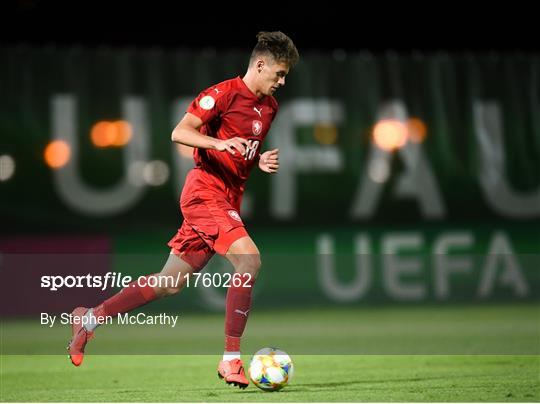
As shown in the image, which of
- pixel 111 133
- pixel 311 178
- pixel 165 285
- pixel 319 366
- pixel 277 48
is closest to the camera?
pixel 277 48

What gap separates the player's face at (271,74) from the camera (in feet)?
19.5

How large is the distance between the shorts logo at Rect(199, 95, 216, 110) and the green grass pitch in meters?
A: 1.48

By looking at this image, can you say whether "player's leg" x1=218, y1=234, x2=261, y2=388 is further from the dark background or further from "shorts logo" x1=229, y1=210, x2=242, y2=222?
the dark background

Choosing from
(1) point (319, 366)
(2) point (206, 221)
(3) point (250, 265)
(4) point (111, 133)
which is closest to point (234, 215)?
(2) point (206, 221)

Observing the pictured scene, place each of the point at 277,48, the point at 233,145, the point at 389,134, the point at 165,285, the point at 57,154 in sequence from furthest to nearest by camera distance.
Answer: the point at 389,134 → the point at 57,154 → the point at 165,285 → the point at 277,48 → the point at 233,145

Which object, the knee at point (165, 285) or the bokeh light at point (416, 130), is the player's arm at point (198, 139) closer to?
the knee at point (165, 285)

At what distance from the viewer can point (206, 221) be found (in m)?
5.93

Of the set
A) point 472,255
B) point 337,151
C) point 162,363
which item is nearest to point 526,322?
point 472,255

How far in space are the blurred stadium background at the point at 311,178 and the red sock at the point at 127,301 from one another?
427 centimetres

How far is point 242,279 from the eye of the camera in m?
5.73

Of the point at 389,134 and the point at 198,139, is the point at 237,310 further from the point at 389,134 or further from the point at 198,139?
the point at 389,134

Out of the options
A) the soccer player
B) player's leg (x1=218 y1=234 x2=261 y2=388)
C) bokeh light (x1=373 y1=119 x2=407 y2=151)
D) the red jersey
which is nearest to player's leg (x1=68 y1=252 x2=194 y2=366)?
the soccer player

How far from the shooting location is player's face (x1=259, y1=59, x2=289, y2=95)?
5.93 metres

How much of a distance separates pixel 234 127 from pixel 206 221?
536mm
